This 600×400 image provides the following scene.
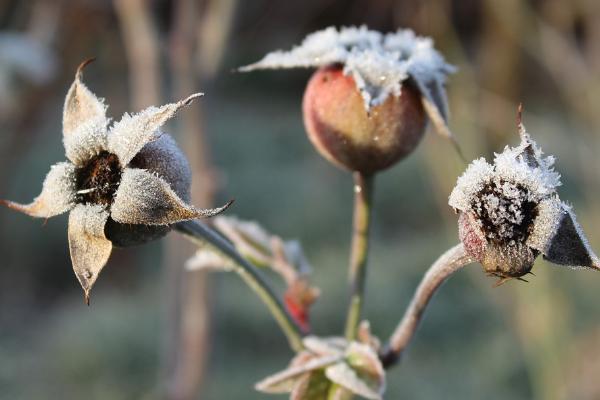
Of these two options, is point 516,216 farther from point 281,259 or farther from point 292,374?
point 281,259

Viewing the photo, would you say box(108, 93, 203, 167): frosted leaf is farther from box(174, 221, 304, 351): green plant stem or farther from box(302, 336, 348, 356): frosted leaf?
box(302, 336, 348, 356): frosted leaf

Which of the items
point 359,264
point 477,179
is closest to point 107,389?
point 359,264

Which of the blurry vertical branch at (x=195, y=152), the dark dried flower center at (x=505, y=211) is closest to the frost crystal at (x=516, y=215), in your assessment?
the dark dried flower center at (x=505, y=211)

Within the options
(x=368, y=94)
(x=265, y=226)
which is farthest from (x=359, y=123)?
(x=265, y=226)

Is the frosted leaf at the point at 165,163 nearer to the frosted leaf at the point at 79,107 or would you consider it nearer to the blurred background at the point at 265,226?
the frosted leaf at the point at 79,107

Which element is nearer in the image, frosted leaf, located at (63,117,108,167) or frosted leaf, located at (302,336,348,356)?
frosted leaf, located at (63,117,108,167)

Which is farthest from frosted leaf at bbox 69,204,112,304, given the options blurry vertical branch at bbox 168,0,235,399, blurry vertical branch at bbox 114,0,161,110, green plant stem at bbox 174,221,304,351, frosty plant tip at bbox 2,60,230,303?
blurry vertical branch at bbox 114,0,161,110
